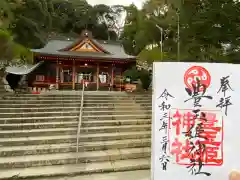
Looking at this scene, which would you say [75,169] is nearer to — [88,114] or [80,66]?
[88,114]

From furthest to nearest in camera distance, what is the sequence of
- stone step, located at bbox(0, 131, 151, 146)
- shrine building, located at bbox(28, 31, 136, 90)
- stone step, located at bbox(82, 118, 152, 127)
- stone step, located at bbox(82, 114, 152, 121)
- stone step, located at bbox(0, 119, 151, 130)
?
1. shrine building, located at bbox(28, 31, 136, 90)
2. stone step, located at bbox(82, 114, 152, 121)
3. stone step, located at bbox(82, 118, 152, 127)
4. stone step, located at bbox(0, 119, 151, 130)
5. stone step, located at bbox(0, 131, 151, 146)

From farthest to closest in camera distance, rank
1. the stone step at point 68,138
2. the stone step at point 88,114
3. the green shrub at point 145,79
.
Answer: the green shrub at point 145,79
the stone step at point 88,114
the stone step at point 68,138

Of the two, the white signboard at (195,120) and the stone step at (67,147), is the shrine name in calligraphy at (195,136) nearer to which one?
the white signboard at (195,120)

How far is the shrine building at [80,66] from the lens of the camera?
16.9 meters

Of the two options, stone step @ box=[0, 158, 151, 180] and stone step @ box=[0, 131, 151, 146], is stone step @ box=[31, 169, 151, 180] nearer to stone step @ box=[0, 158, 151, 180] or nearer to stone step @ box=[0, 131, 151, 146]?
stone step @ box=[0, 158, 151, 180]

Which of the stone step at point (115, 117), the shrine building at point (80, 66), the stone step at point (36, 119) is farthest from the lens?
the shrine building at point (80, 66)

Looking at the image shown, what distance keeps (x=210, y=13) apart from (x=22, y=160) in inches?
296

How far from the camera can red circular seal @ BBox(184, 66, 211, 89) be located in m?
2.21

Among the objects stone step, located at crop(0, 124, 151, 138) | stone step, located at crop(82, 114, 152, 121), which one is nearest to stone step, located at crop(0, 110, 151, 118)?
stone step, located at crop(82, 114, 152, 121)

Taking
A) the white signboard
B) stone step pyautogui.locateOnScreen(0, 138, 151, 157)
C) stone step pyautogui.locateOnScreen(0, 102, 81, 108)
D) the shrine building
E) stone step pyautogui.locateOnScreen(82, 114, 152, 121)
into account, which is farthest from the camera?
the shrine building

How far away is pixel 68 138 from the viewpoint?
22.2 ft

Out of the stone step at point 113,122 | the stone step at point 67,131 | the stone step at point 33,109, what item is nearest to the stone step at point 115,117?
the stone step at point 113,122

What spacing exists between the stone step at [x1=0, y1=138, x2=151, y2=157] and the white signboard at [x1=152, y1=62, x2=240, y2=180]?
4400 millimetres

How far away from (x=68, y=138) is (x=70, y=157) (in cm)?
99
